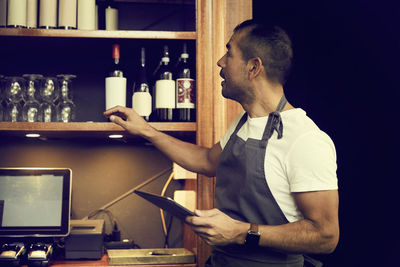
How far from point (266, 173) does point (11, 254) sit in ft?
3.22

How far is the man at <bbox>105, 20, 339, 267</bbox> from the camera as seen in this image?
1397mm

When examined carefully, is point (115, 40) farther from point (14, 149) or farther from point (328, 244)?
point (328, 244)

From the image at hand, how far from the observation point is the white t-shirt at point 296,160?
54.8 inches

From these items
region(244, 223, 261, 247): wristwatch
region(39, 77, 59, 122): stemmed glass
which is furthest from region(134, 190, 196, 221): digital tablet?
region(39, 77, 59, 122): stemmed glass

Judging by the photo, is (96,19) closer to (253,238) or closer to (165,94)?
(165,94)

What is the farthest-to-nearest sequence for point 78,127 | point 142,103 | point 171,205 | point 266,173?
point 142,103 → point 78,127 → point 266,173 → point 171,205

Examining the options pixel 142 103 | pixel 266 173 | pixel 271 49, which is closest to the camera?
pixel 266 173

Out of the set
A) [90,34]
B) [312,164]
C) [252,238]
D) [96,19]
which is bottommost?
[252,238]

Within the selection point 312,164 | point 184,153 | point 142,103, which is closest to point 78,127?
point 142,103

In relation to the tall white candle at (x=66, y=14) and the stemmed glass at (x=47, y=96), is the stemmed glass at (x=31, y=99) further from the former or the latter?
the tall white candle at (x=66, y=14)

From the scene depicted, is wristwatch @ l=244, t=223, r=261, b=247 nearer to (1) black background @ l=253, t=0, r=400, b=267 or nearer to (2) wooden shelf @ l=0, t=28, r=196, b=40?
(1) black background @ l=253, t=0, r=400, b=267

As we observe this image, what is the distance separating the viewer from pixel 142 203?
236cm

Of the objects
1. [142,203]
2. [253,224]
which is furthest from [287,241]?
[142,203]

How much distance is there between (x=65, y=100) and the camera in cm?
200
